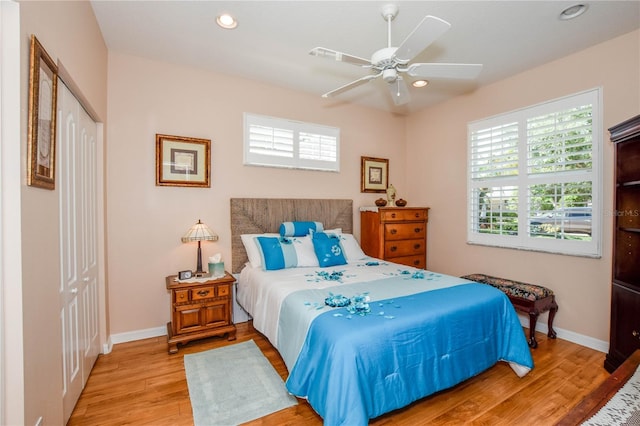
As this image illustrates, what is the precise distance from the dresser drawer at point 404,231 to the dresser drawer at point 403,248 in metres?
0.07

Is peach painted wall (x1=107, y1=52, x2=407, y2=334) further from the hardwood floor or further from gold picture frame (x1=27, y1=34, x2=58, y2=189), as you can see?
gold picture frame (x1=27, y1=34, x2=58, y2=189)

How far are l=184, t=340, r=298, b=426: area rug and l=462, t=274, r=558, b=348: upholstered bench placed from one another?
2320 mm

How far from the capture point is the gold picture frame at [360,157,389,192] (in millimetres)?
4375

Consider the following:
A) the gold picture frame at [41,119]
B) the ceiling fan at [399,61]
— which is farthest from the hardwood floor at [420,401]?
the ceiling fan at [399,61]

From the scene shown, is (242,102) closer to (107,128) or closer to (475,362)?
(107,128)

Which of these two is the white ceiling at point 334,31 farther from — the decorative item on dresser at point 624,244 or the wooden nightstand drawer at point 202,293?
the wooden nightstand drawer at point 202,293

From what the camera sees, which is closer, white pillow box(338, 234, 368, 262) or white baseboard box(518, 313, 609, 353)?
white baseboard box(518, 313, 609, 353)

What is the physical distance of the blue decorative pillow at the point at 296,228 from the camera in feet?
11.4

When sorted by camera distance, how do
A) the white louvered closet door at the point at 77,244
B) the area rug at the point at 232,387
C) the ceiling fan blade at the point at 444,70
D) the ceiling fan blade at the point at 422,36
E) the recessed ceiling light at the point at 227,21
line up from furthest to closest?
the recessed ceiling light at the point at 227,21, the ceiling fan blade at the point at 444,70, the area rug at the point at 232,387, the white louvered closet door at the point at 77,244, the ceiling fan blade at the point at 422,36

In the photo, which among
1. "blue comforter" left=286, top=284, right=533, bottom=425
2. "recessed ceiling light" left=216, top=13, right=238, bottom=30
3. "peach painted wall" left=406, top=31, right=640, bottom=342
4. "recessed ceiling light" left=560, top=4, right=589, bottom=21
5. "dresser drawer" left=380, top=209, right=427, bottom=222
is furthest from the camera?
"dresser drawer" left=380, top=209, right=427, bottom=222

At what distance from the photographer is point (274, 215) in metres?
3.61

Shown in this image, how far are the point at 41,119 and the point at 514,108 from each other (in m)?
4.12

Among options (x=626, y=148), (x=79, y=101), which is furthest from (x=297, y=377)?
(x=626, y=148)

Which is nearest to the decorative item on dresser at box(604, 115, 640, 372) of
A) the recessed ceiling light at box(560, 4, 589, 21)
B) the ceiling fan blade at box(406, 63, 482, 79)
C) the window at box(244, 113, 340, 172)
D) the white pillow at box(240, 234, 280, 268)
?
the recessed ceiling light at box(560, 4, 589, 21)
